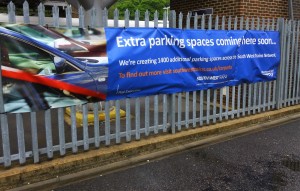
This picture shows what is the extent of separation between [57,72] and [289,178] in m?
3.35

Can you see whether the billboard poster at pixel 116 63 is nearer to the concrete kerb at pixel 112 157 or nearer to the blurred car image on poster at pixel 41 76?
the blurred car image on poster at pixel 41 76

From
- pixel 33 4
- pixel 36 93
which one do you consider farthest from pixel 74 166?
pixel 33 4

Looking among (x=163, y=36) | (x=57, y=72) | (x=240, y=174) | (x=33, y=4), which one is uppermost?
(x=33, y=4)

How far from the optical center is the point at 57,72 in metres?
3.93

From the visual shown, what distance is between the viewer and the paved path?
12.5 feet

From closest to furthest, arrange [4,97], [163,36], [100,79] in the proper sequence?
[4,97]
[100,79]
[163,36]

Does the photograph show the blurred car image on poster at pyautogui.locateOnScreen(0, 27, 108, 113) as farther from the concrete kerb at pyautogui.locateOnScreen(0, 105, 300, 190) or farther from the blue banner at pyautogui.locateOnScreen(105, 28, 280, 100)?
the concrete kerb at pyautogui.locateOnScreen(0, 105, 300, 190)

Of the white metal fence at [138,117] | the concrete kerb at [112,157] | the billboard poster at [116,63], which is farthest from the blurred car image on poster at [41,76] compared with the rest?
the concrete kerb at [112,157]

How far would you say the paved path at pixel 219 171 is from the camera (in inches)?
150

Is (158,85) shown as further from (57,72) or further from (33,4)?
(33,4)

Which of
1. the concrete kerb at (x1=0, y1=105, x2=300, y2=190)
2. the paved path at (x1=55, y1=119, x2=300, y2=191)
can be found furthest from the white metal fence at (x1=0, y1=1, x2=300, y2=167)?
the paved path at (x1=55, y1=119, x2=300, y2=191)

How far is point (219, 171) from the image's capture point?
4.23m

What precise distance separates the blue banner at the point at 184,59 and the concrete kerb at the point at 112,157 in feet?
2.55

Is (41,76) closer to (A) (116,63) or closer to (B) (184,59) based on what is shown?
(A) (116,63)
